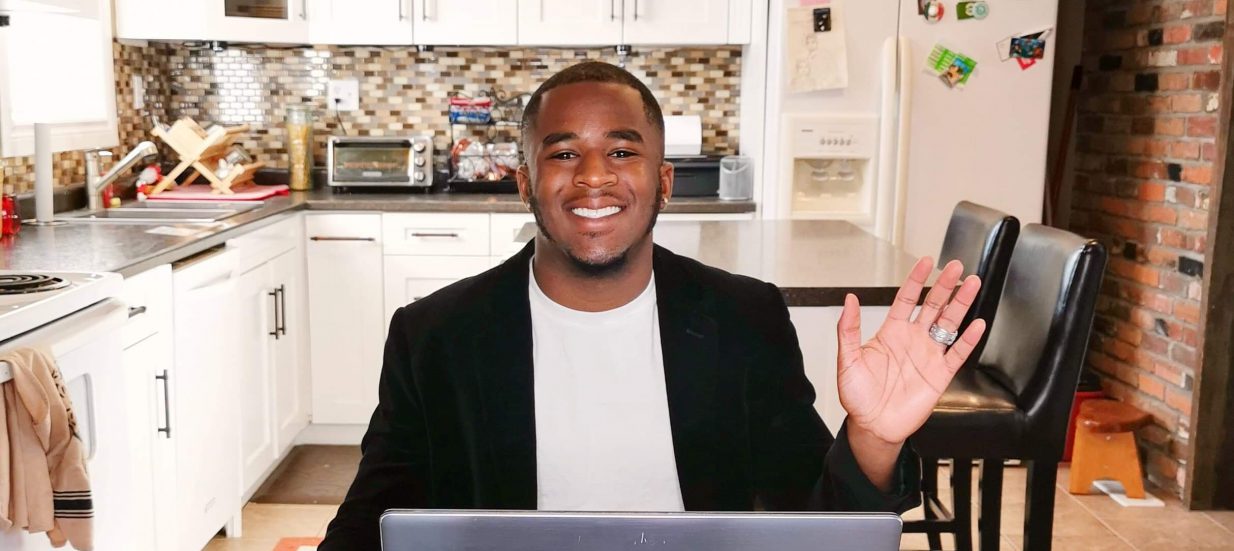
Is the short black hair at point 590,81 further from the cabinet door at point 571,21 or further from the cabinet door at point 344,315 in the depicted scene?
the cabinet door at point 571,21

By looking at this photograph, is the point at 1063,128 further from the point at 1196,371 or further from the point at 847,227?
the point at 847,227

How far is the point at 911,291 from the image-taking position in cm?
123

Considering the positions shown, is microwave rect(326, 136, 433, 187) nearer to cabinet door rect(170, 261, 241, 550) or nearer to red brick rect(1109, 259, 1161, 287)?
cabinet door rect(170, 261, 241, 550)

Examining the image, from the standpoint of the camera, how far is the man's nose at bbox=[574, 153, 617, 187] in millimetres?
1346

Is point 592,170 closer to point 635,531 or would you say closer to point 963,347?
point 963,347

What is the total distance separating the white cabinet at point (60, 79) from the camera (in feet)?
10.3

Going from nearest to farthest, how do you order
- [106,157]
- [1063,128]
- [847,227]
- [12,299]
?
[12,299]
[847,227]
[106,157]
[1063,128]

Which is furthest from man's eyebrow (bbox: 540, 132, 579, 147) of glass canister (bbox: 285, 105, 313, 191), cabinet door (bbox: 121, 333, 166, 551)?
glass canister (bbox: 285, 105, 313, 191)

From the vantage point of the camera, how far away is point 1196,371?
11.8 ft

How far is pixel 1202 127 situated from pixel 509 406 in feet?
10.0

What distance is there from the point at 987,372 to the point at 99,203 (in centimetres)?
271

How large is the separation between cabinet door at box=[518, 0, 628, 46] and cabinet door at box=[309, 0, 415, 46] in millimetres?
422

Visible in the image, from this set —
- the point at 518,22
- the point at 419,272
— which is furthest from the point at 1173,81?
the point at 419,272

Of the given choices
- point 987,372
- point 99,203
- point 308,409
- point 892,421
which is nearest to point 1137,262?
point 987,372
